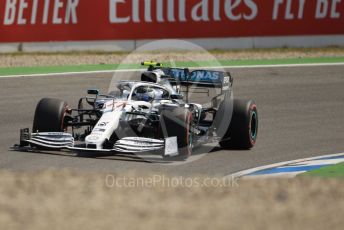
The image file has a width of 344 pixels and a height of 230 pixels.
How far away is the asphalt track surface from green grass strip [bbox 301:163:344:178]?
950mm

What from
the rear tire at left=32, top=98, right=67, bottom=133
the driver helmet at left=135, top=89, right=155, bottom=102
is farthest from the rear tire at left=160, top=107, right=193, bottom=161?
the rear tire at left=32, top=98, right=67, bottom=133

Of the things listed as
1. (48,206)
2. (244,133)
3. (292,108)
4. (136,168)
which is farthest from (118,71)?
(48,206)

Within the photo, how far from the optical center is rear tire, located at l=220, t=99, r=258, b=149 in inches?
525

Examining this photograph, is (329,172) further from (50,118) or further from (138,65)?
(138,65)

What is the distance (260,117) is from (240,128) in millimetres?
3365

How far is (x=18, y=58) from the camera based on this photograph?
73.3 ft

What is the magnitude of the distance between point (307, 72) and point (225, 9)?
2.95m

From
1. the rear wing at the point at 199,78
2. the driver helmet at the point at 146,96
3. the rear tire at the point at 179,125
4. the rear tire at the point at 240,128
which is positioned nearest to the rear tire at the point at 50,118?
the driver helmet at the point at 146,96

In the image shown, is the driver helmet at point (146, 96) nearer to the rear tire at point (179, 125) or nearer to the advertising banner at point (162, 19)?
the rear tire at point (179, 125)

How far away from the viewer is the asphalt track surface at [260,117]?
12094 millimetres

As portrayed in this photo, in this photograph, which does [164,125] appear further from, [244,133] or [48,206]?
[48,206]

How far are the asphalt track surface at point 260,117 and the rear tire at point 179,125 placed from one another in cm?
32

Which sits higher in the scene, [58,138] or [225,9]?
[225,9]

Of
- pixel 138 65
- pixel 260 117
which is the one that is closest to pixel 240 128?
pixel 260 117
